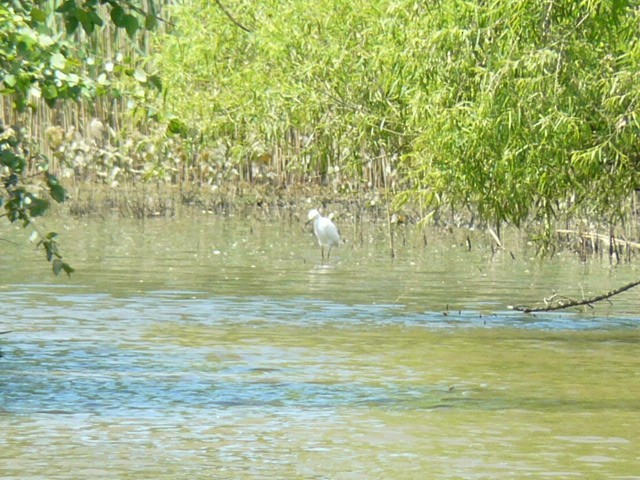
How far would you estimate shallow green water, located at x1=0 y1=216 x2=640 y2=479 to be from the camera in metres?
8.26

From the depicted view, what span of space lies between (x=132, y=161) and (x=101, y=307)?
21.0 m

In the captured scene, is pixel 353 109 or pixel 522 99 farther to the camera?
pixel 353 109

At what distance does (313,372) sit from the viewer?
440 inches

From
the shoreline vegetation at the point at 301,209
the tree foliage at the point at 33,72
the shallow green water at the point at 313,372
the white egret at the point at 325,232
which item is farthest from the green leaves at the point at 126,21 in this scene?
the white egret at the point at 325,232

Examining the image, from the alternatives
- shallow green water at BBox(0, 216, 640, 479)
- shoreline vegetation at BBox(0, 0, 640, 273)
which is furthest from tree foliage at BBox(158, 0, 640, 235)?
shallow green water at BBox(0, 216, 640, 479)

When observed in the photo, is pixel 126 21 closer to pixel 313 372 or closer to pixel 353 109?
pixel 313 372

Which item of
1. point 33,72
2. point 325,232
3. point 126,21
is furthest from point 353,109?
point 126,21

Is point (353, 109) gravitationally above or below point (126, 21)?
above

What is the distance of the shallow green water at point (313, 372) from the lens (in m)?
8.26

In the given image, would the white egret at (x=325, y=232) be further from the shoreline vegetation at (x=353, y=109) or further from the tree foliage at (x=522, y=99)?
the tree foliage at (x=522, y=99)

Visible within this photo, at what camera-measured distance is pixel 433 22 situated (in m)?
15.1

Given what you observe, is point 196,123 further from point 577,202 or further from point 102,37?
point 577,202

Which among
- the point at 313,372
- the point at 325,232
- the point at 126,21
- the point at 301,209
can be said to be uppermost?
the point at 126,21

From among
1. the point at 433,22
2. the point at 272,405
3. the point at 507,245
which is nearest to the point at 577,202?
the point at 433,22
